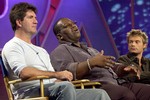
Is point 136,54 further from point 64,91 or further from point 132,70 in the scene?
point 64,91

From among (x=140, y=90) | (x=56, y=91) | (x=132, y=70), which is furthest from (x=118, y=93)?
(x=56, y=91)

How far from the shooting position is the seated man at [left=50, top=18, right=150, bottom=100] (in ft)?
9.46

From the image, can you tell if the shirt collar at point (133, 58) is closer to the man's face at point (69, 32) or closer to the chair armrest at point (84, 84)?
the man's face at point (69, 32)

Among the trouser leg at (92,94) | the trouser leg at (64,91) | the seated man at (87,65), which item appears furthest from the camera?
the seated man at (87,65)

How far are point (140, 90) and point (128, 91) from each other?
29 cm

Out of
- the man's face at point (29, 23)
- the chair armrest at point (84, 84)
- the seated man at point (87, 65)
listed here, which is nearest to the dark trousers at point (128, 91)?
the seated man at point (87, 65)

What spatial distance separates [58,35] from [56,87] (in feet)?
3.04

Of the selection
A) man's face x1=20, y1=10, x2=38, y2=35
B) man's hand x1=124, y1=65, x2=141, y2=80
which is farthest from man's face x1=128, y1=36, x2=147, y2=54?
man's face x1=20, y1=10, x2=38, y2=35

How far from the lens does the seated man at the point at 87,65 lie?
→ 2.88 m

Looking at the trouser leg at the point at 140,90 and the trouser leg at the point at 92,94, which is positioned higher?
the trouser leg at the point at 92,94

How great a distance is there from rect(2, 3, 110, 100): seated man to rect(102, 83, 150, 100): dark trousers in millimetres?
352

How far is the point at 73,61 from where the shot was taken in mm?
3062

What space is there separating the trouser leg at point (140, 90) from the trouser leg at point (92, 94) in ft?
2.32

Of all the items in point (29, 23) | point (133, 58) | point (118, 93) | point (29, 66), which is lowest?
point (118, 93)
